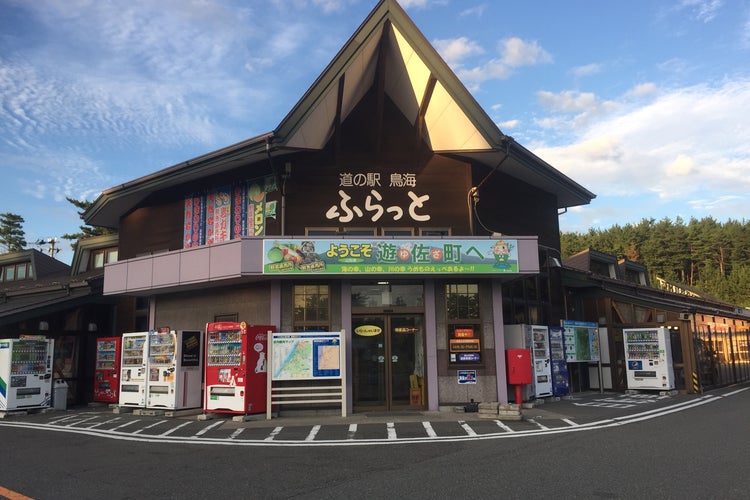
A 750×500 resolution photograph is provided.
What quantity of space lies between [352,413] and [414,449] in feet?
16.1

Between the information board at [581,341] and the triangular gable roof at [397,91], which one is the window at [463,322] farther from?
the information board at [581,341]

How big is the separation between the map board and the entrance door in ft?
3.47

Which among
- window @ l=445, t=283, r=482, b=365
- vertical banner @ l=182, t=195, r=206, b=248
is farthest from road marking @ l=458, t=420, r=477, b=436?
vertical banner @ l=182, t=195, r=206, b=248

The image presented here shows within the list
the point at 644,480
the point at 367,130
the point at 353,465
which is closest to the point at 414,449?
the point at 353,465

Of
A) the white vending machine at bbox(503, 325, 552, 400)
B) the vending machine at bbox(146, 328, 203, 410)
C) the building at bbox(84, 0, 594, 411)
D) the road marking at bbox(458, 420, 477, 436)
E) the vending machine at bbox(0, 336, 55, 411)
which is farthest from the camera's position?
the white vending machine at bbox(503, 325, 552, 400)

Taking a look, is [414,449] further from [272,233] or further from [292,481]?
[272,233]

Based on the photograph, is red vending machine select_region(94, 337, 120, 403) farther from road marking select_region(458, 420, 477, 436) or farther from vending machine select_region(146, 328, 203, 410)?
road marking select_region(458, 420, 477, 436)

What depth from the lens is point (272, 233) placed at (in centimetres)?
1484

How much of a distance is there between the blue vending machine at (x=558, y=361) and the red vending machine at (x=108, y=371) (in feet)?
43.7

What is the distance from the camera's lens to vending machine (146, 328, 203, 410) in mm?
13742

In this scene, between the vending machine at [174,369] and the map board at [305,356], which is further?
the vending machine at [174,369]

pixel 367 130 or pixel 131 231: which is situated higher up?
pixel 367 130

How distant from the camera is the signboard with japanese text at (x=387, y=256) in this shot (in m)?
13.1

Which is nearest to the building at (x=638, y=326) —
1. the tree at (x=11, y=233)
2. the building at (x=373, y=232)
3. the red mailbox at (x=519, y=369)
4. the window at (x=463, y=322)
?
the building at (x=373, y=232)
